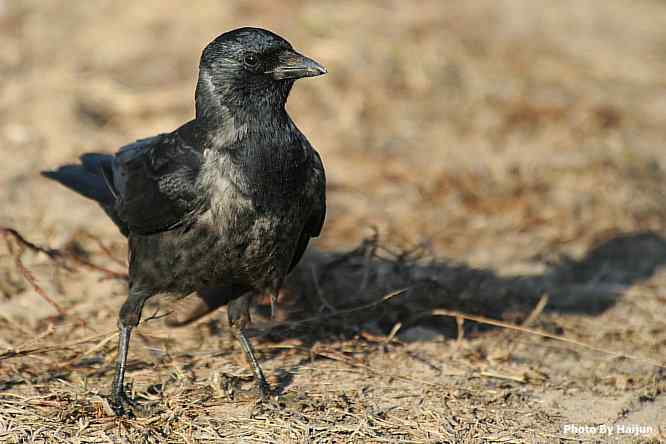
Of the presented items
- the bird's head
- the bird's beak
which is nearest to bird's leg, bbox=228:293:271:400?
the bird's head

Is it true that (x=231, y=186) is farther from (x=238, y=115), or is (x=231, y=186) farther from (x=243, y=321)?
(x=243, y=321)

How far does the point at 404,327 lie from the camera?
4902 millimetres

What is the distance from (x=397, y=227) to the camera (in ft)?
20.4

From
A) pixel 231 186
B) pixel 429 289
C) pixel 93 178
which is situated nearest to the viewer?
pixel 231 186

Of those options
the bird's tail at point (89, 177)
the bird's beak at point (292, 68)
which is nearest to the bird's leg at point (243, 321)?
the bird's tail at point (89, 177)

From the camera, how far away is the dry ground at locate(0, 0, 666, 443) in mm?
4004

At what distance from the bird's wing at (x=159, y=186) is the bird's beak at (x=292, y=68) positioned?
492 millimetres

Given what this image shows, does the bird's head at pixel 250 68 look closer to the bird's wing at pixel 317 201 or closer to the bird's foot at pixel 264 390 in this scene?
the bird's wing at pixel 317 201

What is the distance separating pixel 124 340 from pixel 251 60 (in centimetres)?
142

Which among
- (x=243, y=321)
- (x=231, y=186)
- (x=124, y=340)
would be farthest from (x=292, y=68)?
(x=124, y=340)

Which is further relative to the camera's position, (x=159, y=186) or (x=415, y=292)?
(x=415, y=292)

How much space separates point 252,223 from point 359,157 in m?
3.49

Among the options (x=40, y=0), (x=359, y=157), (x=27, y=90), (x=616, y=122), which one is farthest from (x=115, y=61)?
(x=616, y=122)

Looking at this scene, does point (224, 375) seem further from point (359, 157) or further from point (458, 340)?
point (359, 157)
